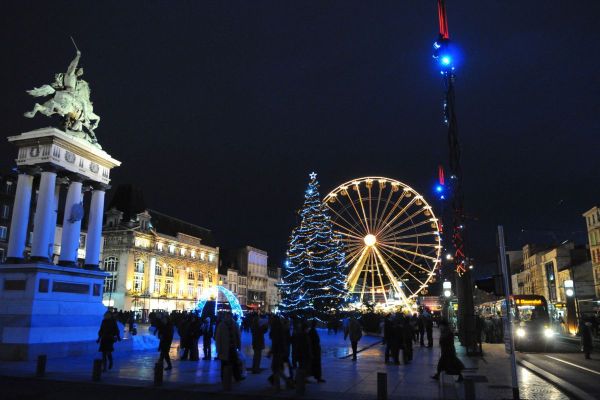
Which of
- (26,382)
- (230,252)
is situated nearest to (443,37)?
(26,382)

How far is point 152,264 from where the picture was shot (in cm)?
8662

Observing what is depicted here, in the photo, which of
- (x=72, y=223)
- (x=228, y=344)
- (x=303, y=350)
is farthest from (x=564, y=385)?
(x=72, y=223)

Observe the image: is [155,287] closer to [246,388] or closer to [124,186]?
[124,186]

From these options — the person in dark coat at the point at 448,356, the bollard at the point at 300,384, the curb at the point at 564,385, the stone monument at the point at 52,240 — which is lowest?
the curb at the point at 564,385

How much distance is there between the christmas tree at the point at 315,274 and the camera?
159ft

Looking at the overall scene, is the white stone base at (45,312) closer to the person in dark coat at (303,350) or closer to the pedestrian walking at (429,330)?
the person in dark coat at (303,350)

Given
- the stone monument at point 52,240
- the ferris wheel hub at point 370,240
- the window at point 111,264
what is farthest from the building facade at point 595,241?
the window at point 111,264

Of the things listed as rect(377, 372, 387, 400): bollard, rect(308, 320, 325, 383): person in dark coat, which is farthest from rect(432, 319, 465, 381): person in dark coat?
rect(377, 372, 387, 400): bollard

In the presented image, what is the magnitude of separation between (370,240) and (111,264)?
50.7 metres

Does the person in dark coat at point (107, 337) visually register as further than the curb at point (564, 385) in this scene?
Yes

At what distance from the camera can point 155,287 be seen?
86500 mm

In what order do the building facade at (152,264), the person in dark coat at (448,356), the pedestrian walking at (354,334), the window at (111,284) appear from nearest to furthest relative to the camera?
the person in dark coat at (448,356), the pedestrian walking at (354,334), the window at (111,284), the building facade at (152,264)

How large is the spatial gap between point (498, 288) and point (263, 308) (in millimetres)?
112465

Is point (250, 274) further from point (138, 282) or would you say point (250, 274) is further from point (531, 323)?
point (531, 323)
